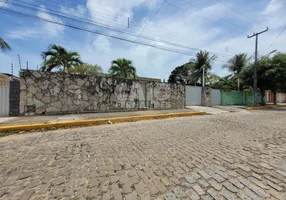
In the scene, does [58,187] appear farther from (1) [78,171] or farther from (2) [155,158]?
(2) [155,158]

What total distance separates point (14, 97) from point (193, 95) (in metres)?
13.5

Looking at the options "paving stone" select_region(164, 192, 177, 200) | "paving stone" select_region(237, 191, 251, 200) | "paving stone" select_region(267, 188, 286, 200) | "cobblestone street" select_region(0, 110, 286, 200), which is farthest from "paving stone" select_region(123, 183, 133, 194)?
"paving stone" select_region(267, 188, 286, 200)

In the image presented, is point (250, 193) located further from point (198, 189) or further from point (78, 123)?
point (78, 123)

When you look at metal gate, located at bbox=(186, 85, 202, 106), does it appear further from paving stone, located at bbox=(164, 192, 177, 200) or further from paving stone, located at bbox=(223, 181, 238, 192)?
paving stone, located at bbox=(164, 192, 177, 200)

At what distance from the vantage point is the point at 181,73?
37.8m

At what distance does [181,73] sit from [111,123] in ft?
110

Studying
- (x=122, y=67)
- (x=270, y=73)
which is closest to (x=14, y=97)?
(x=122, y=67)

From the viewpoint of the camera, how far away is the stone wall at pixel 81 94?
8070 mm

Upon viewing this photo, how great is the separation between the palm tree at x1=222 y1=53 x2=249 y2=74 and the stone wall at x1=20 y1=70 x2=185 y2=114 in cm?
2035

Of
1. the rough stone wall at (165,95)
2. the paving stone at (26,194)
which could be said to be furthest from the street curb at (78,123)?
the paving stone at (26,194)

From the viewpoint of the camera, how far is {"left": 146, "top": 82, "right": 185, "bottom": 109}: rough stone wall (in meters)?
11.7

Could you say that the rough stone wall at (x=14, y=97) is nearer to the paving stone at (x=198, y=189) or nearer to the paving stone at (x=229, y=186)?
the paving stone at (x=198, y=189)

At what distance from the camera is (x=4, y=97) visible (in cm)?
756

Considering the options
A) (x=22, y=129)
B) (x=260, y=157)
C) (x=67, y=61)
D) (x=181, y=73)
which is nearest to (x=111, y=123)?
(x=22, y=129)
